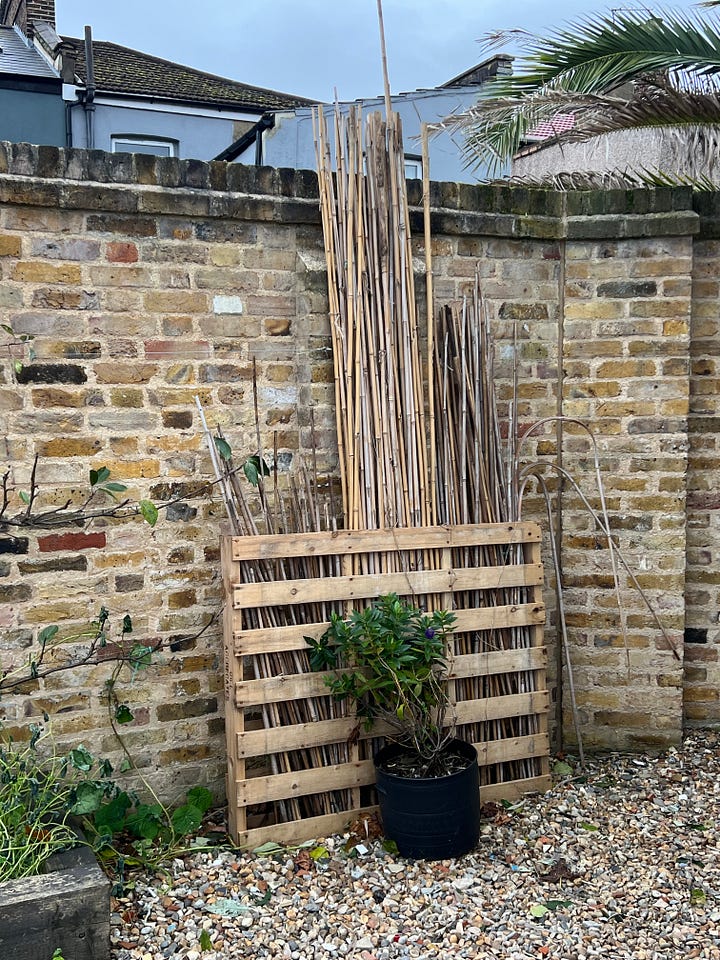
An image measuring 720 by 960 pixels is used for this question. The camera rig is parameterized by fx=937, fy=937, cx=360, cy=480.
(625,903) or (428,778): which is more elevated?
(428,778)

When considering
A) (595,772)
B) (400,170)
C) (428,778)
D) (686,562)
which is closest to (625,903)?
(428,778)

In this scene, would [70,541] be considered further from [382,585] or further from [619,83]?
[619,83]

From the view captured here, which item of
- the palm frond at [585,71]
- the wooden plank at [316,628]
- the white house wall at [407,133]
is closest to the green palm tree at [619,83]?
the palm frond at [585,71]

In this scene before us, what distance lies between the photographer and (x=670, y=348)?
441cm

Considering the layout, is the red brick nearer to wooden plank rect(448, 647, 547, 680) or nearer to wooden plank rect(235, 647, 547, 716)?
wooden plank rect(235, 647, 547, 716)

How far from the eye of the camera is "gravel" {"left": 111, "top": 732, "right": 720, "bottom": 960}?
300 cm

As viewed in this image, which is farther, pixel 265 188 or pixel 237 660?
pixel 265 188

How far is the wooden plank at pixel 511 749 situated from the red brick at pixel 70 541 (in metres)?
1.76

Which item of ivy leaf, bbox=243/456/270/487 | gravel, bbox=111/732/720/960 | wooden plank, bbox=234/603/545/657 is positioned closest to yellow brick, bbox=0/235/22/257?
ivy leaf, bbox=243/456/270/487

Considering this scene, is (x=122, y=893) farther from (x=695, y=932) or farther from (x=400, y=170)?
(x=400, y=170)

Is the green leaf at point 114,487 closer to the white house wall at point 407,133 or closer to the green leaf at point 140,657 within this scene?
the green leaf at point 140,657

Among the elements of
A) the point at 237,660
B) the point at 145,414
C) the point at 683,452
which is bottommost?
the point at 237,660

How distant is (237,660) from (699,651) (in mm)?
2502

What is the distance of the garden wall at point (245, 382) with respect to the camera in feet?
11.7
